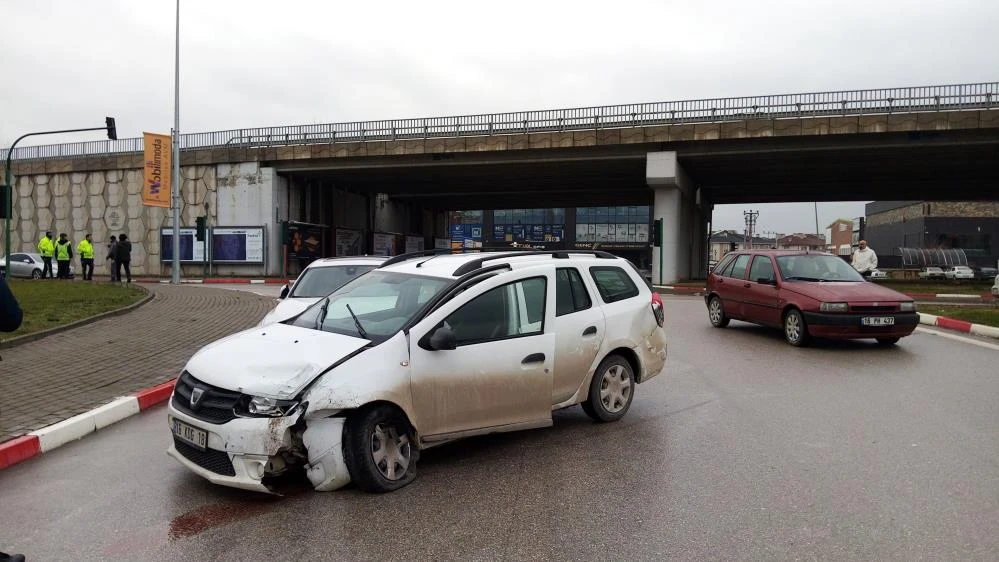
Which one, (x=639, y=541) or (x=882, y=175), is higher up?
(x=882, y=175)

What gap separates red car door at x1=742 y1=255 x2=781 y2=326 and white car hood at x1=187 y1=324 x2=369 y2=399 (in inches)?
336

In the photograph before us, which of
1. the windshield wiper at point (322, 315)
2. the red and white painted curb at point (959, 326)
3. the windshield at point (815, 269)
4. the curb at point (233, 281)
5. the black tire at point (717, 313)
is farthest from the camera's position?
the curb at point (233, 281)

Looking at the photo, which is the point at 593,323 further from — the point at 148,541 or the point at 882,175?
the point at 882,175

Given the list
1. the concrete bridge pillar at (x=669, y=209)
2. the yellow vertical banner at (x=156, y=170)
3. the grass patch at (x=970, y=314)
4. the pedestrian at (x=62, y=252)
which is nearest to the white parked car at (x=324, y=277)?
the grass patch at (x=970, y=314)

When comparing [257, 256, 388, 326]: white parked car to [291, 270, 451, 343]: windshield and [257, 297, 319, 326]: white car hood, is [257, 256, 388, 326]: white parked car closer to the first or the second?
[257, 297, 319, 326]: white car hood

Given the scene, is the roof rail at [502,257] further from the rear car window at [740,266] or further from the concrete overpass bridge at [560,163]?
the concrete overpass bridge at [560,163]

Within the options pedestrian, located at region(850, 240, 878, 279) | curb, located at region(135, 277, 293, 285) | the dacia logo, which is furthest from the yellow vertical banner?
the dacia logo

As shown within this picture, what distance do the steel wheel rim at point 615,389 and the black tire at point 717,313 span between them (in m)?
7.39

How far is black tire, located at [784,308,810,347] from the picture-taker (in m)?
10.3

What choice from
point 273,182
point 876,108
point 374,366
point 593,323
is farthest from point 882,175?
point 374,366

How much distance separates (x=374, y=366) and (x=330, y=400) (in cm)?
35

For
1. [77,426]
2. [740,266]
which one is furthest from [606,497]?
[740,266]

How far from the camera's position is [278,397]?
12.9ft

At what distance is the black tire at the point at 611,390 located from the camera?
229 inches
